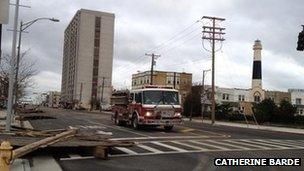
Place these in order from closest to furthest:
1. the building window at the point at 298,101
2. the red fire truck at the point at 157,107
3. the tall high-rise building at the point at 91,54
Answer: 1. the red fire truck at the point at 157,107
2. the building window at the point at 298,101
3. the tall high-rise building at the point at 91,54

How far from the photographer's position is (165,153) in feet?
59.5

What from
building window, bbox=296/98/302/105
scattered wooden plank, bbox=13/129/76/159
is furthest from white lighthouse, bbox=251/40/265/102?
scattered wooden plank, bbox=13/129/76/159

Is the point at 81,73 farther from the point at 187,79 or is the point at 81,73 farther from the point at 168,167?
the point at 168,167

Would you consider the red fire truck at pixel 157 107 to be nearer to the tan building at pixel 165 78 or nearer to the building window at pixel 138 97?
the building window at pixel 138 97

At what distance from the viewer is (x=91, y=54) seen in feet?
573

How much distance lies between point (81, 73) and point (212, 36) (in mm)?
113926

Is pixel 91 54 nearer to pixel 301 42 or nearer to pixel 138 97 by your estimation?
pixel 138 97

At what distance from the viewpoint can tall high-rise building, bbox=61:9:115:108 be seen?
172 meters

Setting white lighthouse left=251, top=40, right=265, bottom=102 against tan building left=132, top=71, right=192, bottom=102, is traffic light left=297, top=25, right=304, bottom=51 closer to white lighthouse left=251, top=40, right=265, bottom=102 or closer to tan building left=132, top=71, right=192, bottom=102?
white lighthouse left=251, top=40, right=265, bottom=102

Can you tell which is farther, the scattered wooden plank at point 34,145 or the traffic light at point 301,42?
the traffic light at point 301,42

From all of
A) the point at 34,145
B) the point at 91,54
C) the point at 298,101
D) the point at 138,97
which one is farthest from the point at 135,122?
the point at 91,54

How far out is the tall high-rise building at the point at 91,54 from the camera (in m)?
172

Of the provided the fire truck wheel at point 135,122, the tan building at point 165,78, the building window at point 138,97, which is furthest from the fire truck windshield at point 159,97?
the tan building at point 165,78

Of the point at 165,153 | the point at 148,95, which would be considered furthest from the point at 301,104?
the point at 165,153
